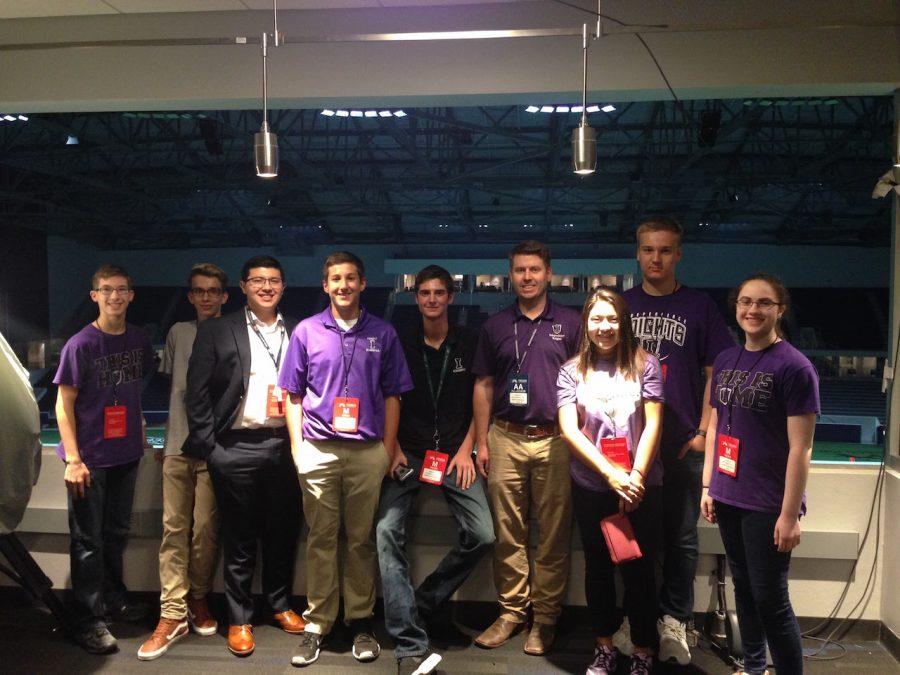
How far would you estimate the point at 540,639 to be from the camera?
2.64 metres

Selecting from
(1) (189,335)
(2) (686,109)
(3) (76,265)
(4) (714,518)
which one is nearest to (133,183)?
(3) (76,265)

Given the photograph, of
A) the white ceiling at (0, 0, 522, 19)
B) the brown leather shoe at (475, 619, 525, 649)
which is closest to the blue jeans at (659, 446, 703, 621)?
the brown leather shoe at (475, 619, 525, 649)

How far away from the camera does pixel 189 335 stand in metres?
2.83

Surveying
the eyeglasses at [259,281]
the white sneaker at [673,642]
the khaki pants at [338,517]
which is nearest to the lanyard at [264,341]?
the eyeglasses at [259,281]

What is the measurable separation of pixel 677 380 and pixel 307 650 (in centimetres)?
185

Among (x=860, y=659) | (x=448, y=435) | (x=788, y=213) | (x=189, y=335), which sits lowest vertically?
(x=860, y=659)

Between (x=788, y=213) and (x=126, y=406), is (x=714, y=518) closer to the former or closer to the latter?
(x=126, y=406)

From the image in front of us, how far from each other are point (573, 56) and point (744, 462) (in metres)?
1.97

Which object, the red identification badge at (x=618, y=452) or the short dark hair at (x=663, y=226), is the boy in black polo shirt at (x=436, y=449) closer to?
the red identification badge at (x=618, y=452)

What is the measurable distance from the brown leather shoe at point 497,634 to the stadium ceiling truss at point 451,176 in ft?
16.8

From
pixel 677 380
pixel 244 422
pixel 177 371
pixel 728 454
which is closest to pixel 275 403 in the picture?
pixel 244 422

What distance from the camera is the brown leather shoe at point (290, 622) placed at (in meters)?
2.80

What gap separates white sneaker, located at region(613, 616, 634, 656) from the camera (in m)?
2.50

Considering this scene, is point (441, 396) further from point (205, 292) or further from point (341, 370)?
point (205, 292)
